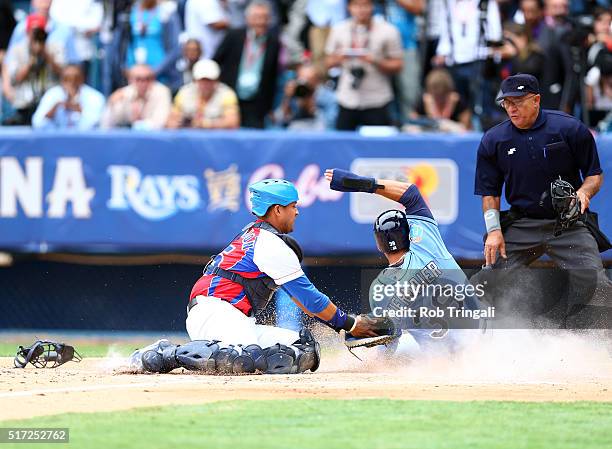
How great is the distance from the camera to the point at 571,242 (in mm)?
10023

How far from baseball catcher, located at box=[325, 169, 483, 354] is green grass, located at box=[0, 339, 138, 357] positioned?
292cm

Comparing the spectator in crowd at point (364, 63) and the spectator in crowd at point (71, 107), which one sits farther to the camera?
the spectator in crowd at point (71, 107)

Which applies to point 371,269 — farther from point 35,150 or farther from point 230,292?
point 230,292

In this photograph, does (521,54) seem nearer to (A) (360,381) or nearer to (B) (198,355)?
(A) (360,381)

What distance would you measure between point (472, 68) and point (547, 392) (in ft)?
22.1

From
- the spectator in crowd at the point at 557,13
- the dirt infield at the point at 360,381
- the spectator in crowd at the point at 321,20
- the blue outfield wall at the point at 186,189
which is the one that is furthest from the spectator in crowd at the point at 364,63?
the dirt infield at the point at 360,381

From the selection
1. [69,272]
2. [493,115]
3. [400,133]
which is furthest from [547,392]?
[69,272]

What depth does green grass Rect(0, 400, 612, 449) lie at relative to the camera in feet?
21.0

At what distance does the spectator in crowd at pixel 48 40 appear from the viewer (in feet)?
49.7

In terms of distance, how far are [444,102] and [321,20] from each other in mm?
1992

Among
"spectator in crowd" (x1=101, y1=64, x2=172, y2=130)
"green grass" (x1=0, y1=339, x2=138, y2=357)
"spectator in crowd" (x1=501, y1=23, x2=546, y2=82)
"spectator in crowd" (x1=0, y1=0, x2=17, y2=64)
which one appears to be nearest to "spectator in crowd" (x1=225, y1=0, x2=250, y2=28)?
"spectator in crowd" (x1=101, y1=64, x2=172, y2=130)

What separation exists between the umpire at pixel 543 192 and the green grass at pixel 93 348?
3.63 meters

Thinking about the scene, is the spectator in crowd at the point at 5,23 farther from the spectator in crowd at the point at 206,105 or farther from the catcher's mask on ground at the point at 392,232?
the catcher's mask on ground at the point at 392,232

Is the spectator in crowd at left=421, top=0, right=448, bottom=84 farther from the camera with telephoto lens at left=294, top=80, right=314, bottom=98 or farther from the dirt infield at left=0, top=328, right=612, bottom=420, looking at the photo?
the dirt infield at left=0, top=328, right=612, bottom=420
